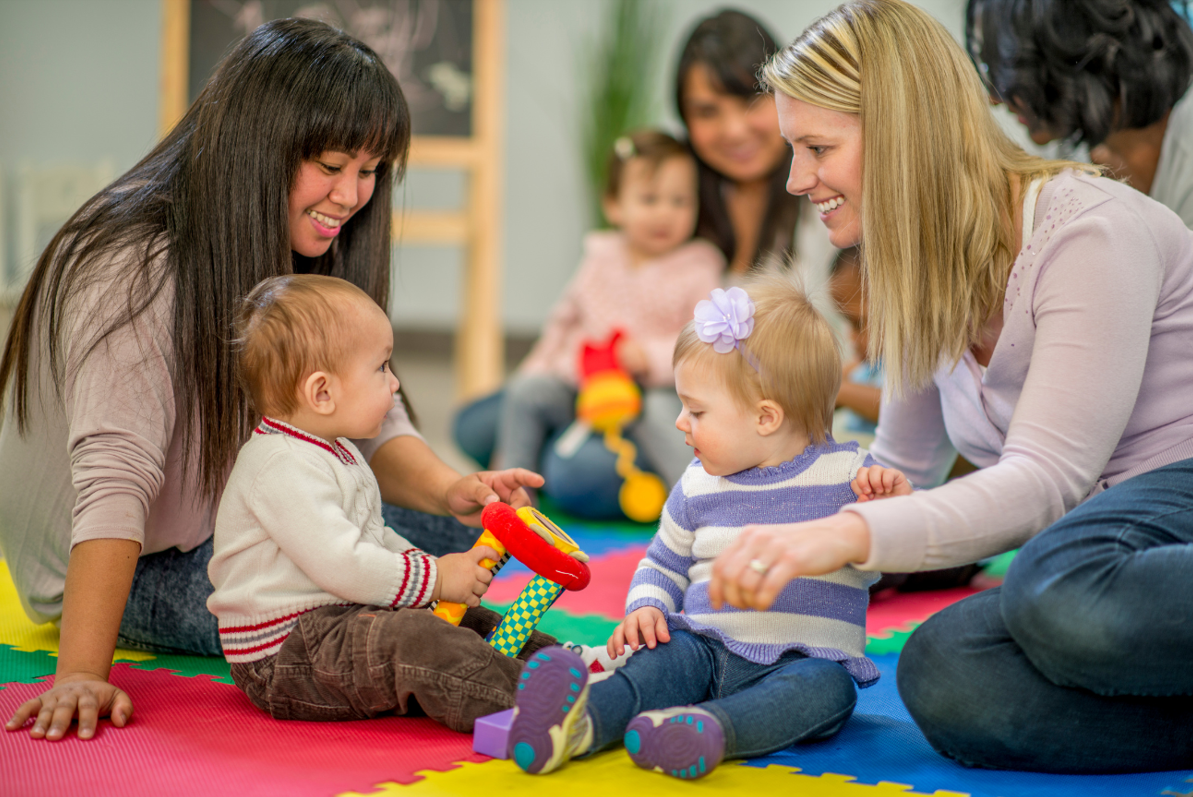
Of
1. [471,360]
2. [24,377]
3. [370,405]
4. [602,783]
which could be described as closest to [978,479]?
[602,783]

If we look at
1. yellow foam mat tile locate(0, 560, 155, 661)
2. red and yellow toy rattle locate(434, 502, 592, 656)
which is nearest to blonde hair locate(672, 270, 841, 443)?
red and yellow toy rattle locate(434, 502, 592, 656)

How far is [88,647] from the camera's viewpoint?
1040 millimetres

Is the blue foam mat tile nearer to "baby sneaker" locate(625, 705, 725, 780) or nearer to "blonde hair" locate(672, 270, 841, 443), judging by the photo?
"baby sneaker" locate(625, 705, 725, 780)

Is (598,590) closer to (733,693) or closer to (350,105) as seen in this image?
(733,693)

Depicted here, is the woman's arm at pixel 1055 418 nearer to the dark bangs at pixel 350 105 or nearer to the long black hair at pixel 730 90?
the dark bangs at pixel 350 105

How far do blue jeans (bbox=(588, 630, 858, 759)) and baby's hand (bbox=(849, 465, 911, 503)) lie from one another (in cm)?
17

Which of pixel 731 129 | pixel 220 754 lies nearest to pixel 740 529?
pixel 220 754

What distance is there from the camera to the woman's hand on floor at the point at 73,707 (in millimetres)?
999

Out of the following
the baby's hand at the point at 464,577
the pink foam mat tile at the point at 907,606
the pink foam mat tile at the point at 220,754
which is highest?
the baby's hand at the point at 464,577

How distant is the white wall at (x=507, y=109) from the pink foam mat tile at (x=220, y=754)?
315 centimetres

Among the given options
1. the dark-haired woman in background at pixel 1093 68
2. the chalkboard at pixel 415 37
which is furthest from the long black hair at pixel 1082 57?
the chalkboard at pixel 415 37

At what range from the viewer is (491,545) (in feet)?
3.69

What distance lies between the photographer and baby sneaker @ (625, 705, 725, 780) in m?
0.94

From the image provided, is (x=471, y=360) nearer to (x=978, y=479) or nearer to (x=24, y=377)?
(x=24, y=377)
